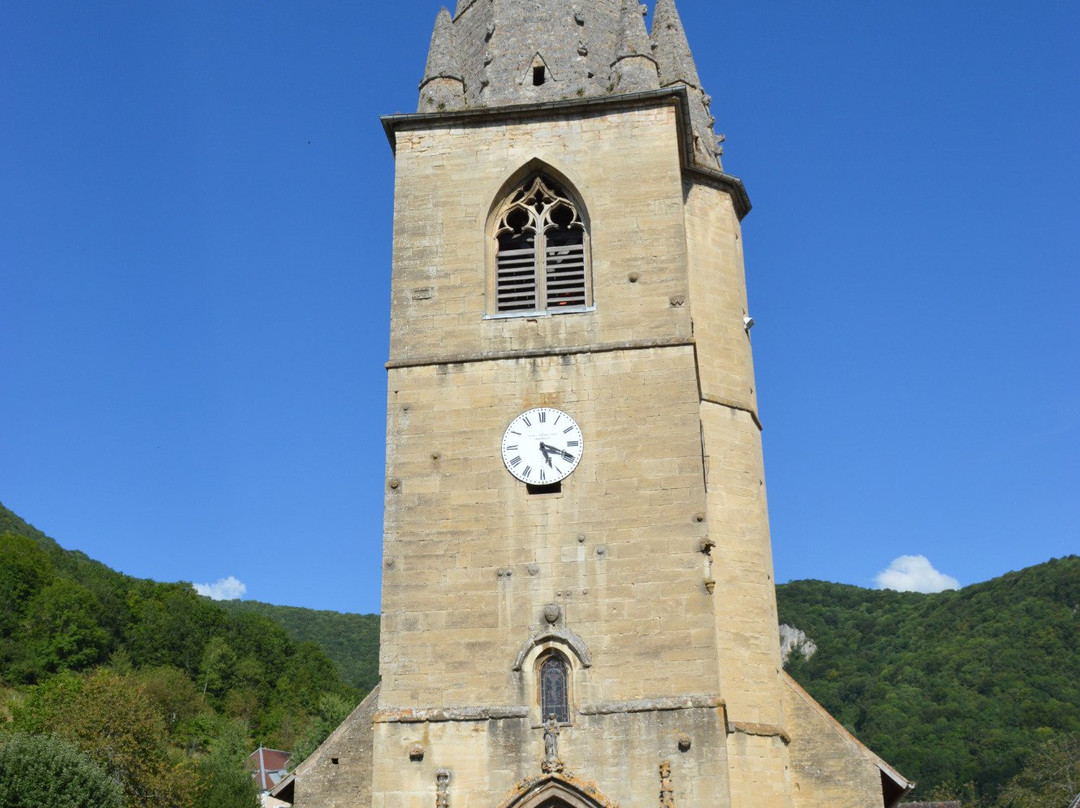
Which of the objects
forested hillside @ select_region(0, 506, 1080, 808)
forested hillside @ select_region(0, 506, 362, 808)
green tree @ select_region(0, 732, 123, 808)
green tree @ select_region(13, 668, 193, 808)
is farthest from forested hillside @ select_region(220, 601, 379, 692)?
green tree @ select_region(0, 732, 123, 808)

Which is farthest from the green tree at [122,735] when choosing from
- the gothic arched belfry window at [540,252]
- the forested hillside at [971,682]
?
the forested hillside at [971,682]

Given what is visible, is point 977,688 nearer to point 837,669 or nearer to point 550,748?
point 837,669

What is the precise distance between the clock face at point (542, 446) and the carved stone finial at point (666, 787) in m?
3.80

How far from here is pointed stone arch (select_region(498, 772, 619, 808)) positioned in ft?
47.1

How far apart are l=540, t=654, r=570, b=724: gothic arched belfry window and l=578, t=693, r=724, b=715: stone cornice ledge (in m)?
0.25

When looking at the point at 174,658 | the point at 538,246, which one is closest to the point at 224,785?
the point at 174,658

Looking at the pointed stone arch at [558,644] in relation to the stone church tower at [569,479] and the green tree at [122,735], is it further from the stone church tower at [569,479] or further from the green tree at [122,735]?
the green tree at [122,735]

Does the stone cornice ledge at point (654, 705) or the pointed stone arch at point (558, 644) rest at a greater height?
the pointed stone arch at point (558, 644)

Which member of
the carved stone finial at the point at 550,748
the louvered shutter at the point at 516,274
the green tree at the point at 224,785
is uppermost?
the louvered shutter at the point at 516,274

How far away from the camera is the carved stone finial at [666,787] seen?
14188mm

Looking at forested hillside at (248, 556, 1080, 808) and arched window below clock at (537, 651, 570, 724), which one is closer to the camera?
arched window below clock at (537, 651, 570, 724)

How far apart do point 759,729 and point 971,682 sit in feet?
148

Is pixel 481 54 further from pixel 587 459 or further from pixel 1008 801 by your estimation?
pixel 1008 801

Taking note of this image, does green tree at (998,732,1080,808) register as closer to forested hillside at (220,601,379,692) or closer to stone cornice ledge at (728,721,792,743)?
forested hillside at (220,601,379,692)
